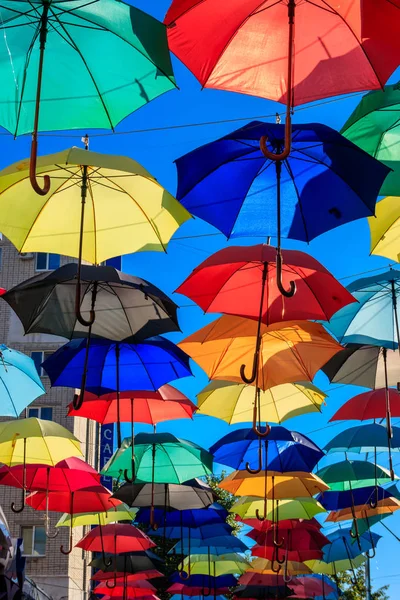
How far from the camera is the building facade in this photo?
89.0 ft

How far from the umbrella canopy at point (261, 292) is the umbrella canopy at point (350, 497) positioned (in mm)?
7604

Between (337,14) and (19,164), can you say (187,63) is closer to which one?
(337,14)

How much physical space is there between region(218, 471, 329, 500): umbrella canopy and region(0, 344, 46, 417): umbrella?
14.3 ft

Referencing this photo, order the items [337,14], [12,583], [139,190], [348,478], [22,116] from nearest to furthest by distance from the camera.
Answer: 1. [337,14]
2. [22,116]
3. [139,190]
4. [12,583]
5. [348,478]

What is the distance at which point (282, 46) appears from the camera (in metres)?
6.67

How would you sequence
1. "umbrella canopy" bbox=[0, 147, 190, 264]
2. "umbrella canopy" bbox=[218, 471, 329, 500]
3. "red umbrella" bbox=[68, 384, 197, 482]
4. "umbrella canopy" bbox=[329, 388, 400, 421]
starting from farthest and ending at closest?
"umbrella canopy" bbox=[218, 471, 329, 500] → "red umbrella" bbox=[68, 384, 197, 482] → "umbrella canopy" bbox=[329, 388, 400, 421] → "umbrella canopy" bbox=[0, 147, 190, 264]

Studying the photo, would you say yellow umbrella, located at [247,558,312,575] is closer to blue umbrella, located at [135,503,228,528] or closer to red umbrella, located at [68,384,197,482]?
blue umbrella, located at [135,503,228,528]

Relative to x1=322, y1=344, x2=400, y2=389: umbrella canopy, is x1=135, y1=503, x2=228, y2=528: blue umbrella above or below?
below

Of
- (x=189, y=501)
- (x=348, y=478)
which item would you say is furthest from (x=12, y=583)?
(x=348, y=478)

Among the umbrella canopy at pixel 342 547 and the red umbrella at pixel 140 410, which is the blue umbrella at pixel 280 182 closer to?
the red umbrella at pixel 140 410

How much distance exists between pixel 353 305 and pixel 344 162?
3.07 m

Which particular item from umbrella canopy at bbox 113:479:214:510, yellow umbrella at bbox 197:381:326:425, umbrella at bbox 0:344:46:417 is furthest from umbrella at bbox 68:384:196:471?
umbrella canopy at bbox 113:479:214:510

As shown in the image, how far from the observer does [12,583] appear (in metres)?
12.4

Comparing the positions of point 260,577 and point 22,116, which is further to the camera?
point 260,577
